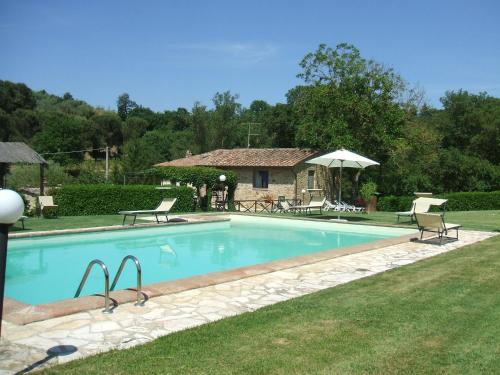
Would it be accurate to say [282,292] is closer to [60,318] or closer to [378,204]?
[60,318]

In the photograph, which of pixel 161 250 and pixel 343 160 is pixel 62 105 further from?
pixel 161 250

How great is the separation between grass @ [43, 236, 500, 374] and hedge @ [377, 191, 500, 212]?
21.4 m

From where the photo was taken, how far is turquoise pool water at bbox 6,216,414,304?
895 centimetres

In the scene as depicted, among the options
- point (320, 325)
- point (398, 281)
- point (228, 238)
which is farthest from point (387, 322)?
point (228, 238)

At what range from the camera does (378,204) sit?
27.9m

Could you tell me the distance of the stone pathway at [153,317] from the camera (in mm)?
4305

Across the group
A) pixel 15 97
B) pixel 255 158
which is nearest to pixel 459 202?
pixel 255 158

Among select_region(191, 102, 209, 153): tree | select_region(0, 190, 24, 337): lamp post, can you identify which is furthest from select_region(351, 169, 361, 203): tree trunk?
select_region(0, 190, 24, 337): lamp post

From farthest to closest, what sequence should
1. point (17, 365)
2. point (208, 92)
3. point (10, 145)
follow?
point (208, 92), point (10, 145), point (17, 365)

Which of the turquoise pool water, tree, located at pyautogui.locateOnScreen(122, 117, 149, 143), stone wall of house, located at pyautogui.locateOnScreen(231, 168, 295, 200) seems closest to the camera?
the turquoise pool water

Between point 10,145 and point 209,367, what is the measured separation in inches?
785

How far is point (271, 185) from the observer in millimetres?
29688

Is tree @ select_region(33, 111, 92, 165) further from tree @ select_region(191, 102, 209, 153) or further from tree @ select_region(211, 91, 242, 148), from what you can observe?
tree @ select_region(211, 91, 242, 148)

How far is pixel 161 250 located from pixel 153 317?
7381mm
